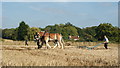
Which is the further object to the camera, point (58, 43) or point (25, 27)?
point (25, 27)

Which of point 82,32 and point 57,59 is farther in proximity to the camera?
point 82,32

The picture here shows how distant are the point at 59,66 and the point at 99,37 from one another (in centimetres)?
7938

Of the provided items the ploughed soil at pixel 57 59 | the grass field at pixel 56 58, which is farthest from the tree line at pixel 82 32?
the ploughed soil at pixel 57 59

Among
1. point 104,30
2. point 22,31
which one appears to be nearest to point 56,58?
point 104,30

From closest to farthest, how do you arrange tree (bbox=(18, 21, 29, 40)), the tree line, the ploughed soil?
the ploughed soil
the tree line
tree (bbox=(18, 21, 29, 40))

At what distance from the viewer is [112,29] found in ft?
281

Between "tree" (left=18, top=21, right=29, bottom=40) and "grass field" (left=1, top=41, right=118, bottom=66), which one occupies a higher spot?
"tree" (left=18, top=21, right=29, bottom=40)

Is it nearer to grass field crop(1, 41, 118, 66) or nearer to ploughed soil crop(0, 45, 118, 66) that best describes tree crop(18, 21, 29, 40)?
grass field crop(1, 41, 118, 66)

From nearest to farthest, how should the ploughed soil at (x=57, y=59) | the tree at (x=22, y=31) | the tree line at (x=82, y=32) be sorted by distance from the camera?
the ploughed soil at (x=57, y=59) → the tree line at (x=82, y=32) → the tree at (x=22, y=31)

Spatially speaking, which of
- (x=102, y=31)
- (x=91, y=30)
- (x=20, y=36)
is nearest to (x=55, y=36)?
(x=102, y=31)

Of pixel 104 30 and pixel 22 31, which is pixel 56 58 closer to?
pixel 104 30

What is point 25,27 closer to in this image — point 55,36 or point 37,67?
point 55,36

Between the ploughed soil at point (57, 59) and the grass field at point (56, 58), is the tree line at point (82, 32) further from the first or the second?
the ploughed soil at point (57, 59)

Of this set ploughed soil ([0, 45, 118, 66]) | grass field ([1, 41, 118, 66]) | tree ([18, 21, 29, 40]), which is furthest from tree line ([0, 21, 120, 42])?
ploughed soil ([0, 45, 118, 66])
